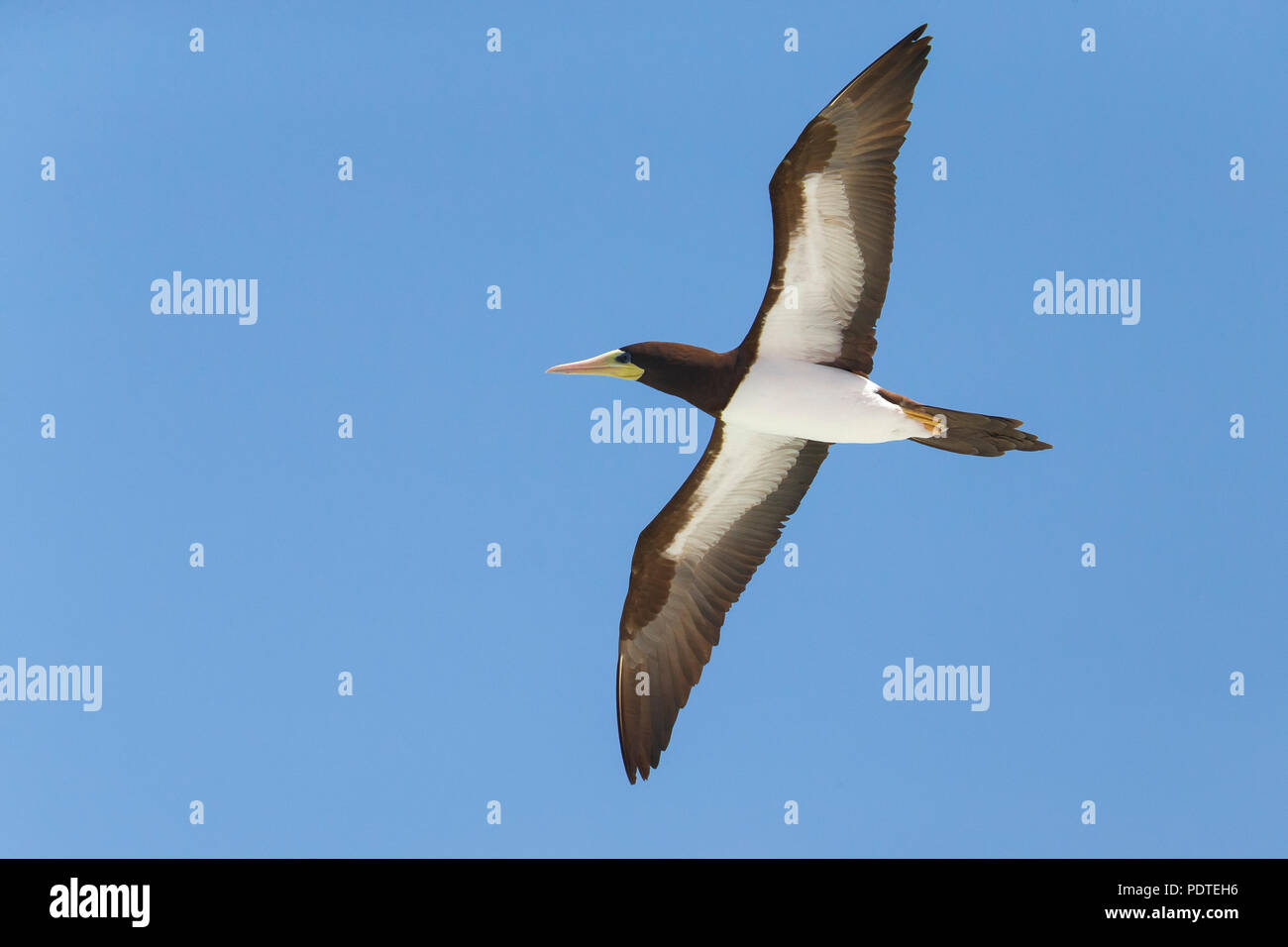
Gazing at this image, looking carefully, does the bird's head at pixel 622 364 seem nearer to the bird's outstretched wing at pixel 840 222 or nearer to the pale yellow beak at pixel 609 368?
the pale yellow beak at pixel 609 368

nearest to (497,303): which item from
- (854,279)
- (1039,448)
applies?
(854,279)

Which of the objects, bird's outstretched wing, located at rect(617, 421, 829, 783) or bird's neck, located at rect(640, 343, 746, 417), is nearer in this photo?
bird's neck, located at rect(640, 343, 746, 417)

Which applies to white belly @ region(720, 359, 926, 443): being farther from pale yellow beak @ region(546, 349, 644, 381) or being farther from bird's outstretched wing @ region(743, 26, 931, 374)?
pale yellow beak @ region(546, 349, 644, 381)

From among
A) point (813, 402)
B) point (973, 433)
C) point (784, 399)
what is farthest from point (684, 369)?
point (973, 433)

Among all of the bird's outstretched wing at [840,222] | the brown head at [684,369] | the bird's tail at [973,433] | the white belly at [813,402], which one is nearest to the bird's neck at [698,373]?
the brown head at [684,369]

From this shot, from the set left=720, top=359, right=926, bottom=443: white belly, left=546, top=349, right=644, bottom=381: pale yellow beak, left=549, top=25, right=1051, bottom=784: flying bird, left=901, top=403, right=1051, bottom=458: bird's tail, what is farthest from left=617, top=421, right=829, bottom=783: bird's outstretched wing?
left=901, top=403, right=1051, bottom=458: bird's tail

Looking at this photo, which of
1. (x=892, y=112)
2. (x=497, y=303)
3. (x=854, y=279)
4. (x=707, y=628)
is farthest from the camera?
(x=497, y=303)

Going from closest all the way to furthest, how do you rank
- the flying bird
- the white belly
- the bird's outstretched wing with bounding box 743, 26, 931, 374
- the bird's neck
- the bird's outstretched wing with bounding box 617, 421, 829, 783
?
1. the bird's outstretched wing with bounding box 743, 26, 931, 374
2. the flying bird
3. the white belly
4. the bird's neck
5. the bird's outstretched wing with bounding box 617, 421, 829, 783
